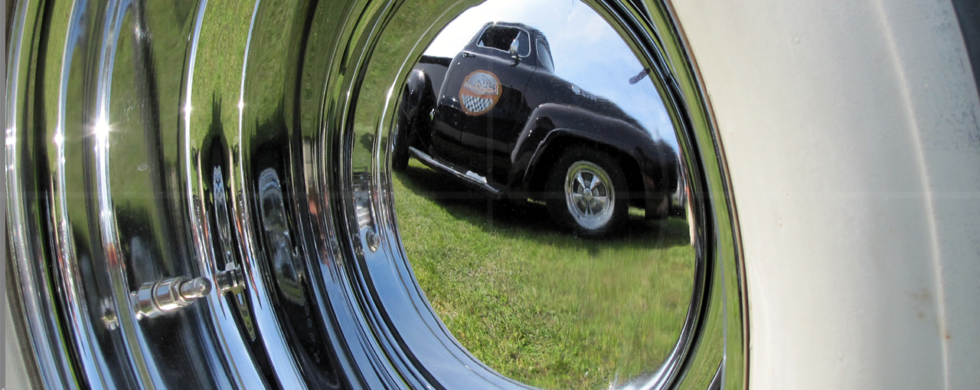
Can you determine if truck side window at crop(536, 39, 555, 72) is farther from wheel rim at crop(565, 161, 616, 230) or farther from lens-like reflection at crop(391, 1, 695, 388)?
wheel rim at crop(565, 161, 616, 230)

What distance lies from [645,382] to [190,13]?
88cm

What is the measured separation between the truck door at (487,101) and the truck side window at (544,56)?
0.02 meters

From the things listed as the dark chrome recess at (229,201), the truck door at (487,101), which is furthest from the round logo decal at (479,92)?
the dark chrome recess at (229,201)

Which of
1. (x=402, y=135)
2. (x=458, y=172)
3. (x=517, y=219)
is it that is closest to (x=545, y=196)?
(x=517, y=219)

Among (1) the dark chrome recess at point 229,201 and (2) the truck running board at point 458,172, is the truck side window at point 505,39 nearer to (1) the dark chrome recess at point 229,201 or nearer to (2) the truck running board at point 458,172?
(1) the dark chrome recess at point 229,201

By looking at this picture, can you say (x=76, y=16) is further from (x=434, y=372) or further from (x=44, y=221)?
(x=434, y=372)

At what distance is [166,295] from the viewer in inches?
31.6

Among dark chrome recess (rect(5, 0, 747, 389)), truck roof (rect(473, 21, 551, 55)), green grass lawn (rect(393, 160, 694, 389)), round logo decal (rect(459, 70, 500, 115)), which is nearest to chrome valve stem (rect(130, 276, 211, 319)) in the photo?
dark chrome recess (rect(5, 0, 747, 389))

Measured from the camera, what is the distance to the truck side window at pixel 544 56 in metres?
0.72

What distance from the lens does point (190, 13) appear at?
829 mm

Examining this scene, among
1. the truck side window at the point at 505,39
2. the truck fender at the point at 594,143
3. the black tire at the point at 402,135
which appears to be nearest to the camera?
the truck fender at the point at 594,143

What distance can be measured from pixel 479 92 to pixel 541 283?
1.02 ft

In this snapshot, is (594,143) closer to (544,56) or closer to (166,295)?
(544,56)

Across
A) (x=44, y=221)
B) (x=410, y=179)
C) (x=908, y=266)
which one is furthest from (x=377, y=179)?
(x=908, y=266)
